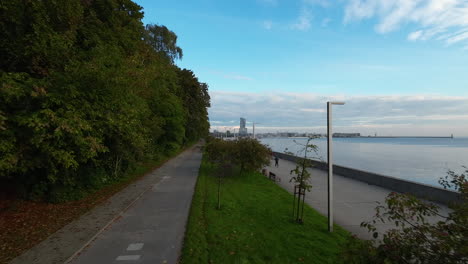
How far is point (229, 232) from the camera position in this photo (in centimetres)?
659

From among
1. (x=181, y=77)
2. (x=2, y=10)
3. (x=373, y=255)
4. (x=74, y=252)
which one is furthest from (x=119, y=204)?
(x=181, y=77)

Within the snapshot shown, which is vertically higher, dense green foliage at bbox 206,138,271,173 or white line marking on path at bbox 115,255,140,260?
dense green foliage at bbox 206,138,271,173

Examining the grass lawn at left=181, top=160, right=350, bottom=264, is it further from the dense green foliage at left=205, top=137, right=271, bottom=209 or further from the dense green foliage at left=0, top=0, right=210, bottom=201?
the dense green foliage at left=205, top=137, right=271, bottom=209

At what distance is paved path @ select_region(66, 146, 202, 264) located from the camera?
5.18 meters

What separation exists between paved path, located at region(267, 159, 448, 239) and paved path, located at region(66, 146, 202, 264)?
17.4ft

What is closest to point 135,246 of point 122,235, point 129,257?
point 129,257

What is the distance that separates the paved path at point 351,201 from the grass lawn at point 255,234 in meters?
0.71

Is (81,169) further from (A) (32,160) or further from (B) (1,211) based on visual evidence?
(A) (32,160)

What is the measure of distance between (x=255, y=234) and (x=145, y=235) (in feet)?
9.87

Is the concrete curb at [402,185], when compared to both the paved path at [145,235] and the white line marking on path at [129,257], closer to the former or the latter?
the paved path at [145,235]

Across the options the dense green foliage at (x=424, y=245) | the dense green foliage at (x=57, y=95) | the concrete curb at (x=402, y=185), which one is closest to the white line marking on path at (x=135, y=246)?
the dense green foliage at (x=57, y=95)

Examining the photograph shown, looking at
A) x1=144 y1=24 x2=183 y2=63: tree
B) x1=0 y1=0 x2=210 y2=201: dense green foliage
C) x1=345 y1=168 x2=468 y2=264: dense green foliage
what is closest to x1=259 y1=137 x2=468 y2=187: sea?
x1=345 y1=168 x2=468 y2=264: dense green foliage

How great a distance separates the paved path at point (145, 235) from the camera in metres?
5.18

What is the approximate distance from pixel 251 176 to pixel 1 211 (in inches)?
492
